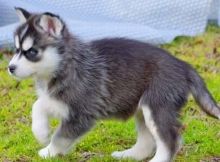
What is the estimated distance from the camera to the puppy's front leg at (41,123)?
5.53 meters

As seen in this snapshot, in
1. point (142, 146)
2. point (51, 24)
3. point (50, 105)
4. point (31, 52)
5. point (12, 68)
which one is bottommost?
point (142, 146)

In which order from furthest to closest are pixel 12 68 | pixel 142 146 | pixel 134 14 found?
pixel 134 14, pixel 142 146, pixel 12 68

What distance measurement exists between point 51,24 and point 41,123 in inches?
32.5

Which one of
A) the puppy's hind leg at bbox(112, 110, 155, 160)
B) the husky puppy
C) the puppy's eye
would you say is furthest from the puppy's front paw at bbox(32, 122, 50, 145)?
the puppy's hind leg at bbox(112, 110, 155, 160)

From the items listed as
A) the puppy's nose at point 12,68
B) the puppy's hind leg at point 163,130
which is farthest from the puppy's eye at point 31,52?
the puppy's hind leg at point 163,130

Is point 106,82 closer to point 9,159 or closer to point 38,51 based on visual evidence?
point 38,51

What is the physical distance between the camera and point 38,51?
5.43 meters

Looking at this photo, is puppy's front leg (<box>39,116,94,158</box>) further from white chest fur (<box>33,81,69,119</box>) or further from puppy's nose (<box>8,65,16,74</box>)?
puppy's nose (<box>8,65,16,74</box>)

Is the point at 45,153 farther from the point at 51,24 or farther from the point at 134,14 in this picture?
the point at 134,14

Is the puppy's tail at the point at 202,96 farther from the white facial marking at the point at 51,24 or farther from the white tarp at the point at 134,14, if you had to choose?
the white tarp at the point at 134,14

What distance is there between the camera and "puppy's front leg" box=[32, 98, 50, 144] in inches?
218

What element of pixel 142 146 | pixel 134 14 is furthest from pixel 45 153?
pixel 134 14

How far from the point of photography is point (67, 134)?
18.1ft

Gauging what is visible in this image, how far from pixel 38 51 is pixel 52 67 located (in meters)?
0.18
